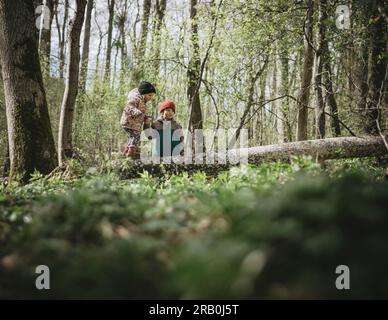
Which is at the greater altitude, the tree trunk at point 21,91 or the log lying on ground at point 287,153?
the tree trunk at point 21,91

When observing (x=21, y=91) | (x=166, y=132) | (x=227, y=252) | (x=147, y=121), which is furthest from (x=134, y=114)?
(x=227, y=252)

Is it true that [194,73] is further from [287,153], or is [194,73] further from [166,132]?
[287,153]

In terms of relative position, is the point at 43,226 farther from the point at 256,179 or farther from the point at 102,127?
the point at 102,127

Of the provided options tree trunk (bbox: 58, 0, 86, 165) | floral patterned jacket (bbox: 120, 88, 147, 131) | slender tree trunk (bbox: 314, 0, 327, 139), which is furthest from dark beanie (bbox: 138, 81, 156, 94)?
slender tree trunk (bbox: 314, 0, 327, 139)

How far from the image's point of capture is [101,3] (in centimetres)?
2530

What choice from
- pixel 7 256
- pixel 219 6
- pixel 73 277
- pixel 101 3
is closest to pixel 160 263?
pixel 73 277

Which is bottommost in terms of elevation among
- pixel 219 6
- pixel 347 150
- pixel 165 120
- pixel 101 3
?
pixel 347 150

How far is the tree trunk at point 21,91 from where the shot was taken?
265 inches

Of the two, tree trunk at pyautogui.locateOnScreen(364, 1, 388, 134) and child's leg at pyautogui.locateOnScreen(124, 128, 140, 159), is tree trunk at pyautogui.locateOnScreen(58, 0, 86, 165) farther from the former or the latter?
tree trunk at pyautogui.locateOnScreen(364, 1, 388, 134)

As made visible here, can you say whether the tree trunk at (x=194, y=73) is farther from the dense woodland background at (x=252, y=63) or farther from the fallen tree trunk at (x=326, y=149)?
the fallen tree trunk at (x=326, y=149)

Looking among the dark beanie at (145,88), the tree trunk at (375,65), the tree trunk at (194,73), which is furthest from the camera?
the tree trunk at (194,73)

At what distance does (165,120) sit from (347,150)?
12.9 ft

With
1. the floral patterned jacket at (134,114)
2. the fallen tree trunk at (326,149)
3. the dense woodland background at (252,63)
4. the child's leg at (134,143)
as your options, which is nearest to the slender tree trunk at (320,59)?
the dense woodland background at (252,63)

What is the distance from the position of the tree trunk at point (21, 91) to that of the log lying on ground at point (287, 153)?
1782 millimetres
